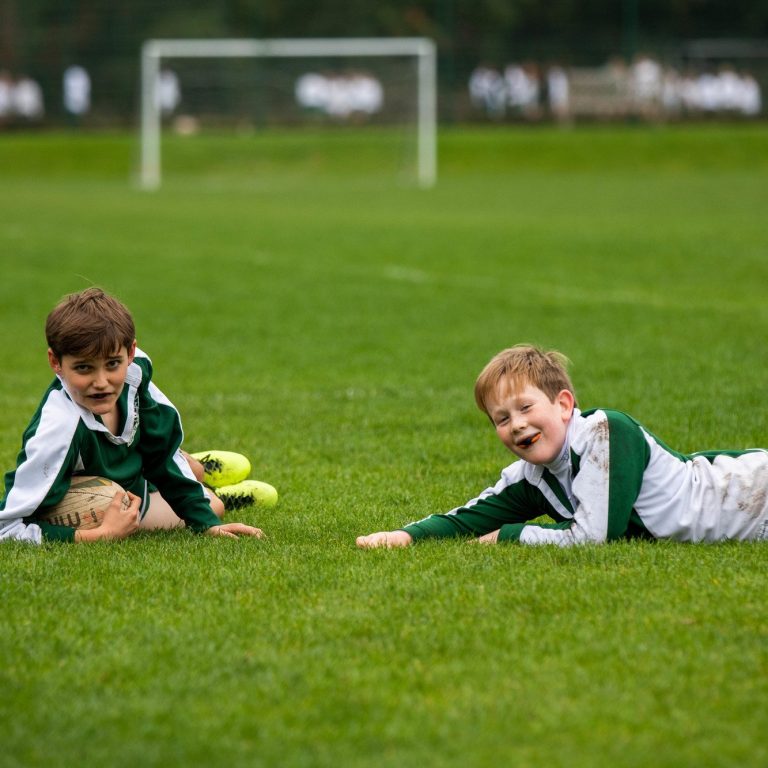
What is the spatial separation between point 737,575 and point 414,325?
6608mm

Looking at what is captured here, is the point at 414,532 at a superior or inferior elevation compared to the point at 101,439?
inferior

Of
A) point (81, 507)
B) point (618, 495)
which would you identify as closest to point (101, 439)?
point (81, 507)

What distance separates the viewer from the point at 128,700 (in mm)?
2947

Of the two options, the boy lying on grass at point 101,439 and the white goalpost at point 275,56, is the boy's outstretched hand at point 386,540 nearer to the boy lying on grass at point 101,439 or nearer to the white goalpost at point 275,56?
the boy lying on grass at point 101,439

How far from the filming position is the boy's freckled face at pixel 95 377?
4.18 meters

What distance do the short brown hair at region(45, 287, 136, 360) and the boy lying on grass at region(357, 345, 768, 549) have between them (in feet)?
3.48

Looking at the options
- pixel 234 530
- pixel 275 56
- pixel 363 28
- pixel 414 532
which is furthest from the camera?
pixel 363 28

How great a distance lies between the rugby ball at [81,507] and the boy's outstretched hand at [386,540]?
2.94 ft

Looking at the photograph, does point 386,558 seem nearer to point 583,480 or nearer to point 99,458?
point 583,480

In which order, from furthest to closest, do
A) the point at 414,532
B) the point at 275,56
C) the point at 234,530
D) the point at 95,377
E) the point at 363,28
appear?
1. the point at 363,28
2. the point at 275,56
3. the point at 234,530
4. the point at 414,532
5. the point at 95,377

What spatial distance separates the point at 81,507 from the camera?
4.37 metres

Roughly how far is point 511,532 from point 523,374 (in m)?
0.54

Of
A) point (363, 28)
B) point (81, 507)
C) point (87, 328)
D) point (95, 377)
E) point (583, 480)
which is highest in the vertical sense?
point (363, 28)

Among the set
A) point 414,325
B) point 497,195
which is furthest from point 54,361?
point 497,195
